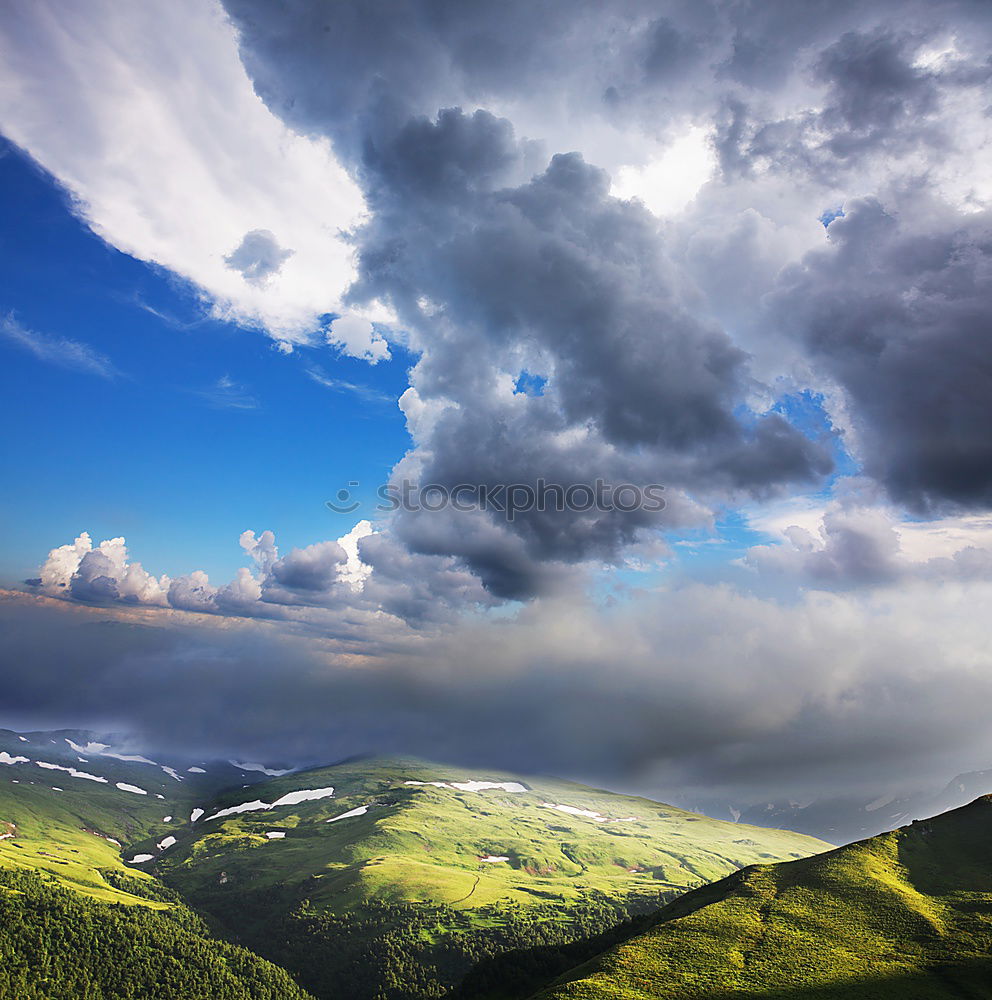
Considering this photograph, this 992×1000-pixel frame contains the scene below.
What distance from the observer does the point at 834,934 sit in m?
118

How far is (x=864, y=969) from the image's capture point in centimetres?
10306

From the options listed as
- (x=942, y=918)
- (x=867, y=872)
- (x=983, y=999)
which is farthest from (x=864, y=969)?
(x=867, y=872)

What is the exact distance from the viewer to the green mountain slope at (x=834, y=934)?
3895 inches

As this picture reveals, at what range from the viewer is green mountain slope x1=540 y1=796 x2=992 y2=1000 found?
98.9 m

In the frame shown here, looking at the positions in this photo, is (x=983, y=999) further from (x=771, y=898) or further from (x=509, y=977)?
(x=509, y=977)

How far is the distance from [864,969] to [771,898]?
38691 millimetres

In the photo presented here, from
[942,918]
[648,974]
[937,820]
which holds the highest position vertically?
[937,820]

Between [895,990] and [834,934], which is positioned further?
[834,934]

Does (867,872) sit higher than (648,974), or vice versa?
(867,872)

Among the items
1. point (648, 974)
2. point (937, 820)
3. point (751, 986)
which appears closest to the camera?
point (751, 986)

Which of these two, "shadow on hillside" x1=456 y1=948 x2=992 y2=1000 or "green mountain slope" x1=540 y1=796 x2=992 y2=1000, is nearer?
"shadow on hillside" x1=456 y1=948 x2=992 y2=1000

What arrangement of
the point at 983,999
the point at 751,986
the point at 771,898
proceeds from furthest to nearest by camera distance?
1. the point at 771,898
2. the point at 751,986
3. the point at 983,999

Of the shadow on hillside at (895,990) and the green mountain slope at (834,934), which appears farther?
the green mountain slope at (834,934)

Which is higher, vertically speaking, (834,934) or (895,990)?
(834,934)
